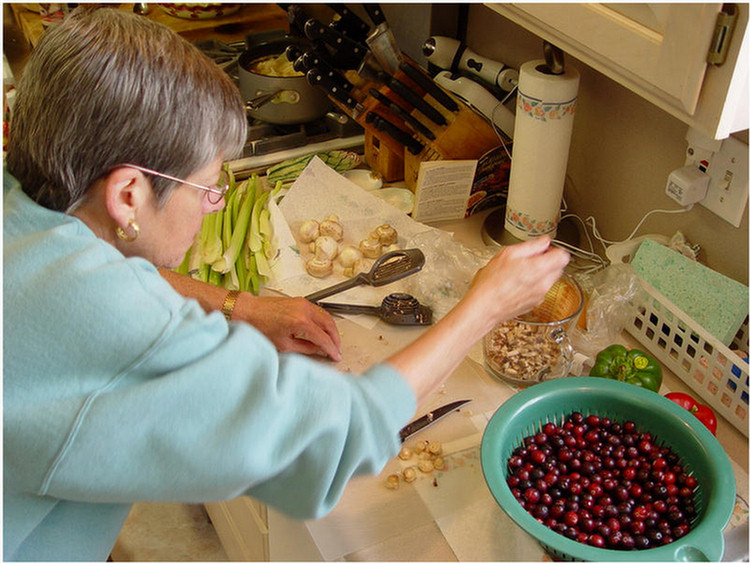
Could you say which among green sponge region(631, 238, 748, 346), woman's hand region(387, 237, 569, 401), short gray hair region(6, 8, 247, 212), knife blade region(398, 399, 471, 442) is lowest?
knife blade region(398, 399, 471, 442)

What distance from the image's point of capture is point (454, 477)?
1.11 meters

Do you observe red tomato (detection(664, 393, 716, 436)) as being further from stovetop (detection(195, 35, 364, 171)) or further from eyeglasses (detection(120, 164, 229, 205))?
stovetop (detection(195, 35, 364, 171))

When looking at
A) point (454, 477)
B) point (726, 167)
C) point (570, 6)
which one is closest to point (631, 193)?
point (726, 167)

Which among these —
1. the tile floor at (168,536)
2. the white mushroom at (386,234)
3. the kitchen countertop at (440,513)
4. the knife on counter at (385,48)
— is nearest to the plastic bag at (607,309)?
the kitchen countertop at (440,513)

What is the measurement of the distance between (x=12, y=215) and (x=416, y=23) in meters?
1.34

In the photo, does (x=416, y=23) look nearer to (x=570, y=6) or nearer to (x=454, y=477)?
(x=570, y=6)

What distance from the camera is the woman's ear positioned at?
0.85 metres

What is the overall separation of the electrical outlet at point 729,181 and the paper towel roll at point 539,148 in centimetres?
28

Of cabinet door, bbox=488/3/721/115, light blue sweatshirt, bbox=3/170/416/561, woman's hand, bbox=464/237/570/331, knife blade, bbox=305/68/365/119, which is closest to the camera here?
light blue sweatshirt, bbox=3/170/416/561

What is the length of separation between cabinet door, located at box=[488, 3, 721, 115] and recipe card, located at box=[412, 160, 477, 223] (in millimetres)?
528

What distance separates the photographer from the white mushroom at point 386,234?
5.16 ft

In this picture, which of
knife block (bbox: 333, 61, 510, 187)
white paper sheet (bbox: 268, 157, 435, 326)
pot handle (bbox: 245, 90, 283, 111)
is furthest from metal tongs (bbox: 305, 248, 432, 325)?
pot handle (bbox: 245, 90, 283, 111)

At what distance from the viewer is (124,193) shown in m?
0.86

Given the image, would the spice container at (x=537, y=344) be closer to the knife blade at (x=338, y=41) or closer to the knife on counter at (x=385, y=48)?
the knife on counter at (x=385, y=48)
